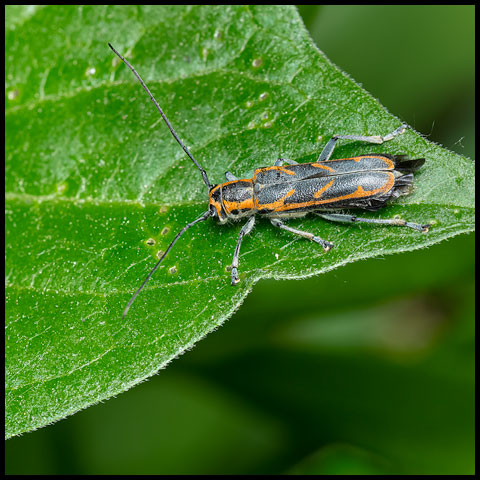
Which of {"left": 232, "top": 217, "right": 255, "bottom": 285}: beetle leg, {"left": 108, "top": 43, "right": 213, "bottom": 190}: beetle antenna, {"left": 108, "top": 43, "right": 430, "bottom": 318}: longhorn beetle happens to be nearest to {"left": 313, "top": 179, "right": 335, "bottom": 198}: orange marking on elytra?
{"left": 108, "top": 43, "right": 430, "bottom": 318}: longhorn beetle

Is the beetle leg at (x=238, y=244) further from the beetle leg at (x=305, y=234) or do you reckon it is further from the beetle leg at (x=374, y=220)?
the beetle leg at (x=374, y=220)

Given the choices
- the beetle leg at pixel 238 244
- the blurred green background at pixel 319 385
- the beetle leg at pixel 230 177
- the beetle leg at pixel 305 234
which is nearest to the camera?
the beetle leg at pixel 238 244

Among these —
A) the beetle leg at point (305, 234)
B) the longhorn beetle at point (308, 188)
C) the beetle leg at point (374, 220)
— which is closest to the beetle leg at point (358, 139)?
the longhorn beetle at point (308, 188)

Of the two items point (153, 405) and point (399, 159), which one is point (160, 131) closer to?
point (399, 159)

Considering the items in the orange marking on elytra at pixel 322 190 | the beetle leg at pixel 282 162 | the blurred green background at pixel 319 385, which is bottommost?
the blurred green background at pixel 319 385

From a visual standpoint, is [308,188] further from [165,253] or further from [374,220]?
[165,253]

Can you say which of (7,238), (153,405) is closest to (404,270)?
(153,405)

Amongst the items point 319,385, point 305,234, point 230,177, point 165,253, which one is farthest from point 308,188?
point 319,385

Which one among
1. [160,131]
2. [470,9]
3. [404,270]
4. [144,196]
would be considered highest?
[470,9]

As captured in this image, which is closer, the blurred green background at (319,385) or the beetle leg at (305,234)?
the beetle leg at (305,234)
